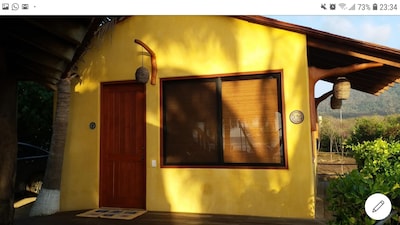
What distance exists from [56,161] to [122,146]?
1.12 metres

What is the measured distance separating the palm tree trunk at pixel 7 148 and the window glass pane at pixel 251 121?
305 cm

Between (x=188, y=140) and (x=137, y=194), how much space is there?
133 centimetres

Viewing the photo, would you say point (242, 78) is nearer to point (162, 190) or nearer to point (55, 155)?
point (162, 190)

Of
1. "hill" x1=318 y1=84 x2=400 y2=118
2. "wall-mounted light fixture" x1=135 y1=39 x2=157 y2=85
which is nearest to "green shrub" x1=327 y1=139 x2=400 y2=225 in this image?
"wall-mounted light fixture" x1=135 y1=39 x2=157 y2=85

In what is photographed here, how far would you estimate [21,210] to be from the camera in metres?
5.93

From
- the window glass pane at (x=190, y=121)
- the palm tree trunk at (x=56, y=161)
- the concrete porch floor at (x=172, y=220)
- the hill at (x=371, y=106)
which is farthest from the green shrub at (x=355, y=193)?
the hill at (x=371, y=106)

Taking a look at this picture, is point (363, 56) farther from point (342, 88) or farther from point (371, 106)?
point (371, 106)

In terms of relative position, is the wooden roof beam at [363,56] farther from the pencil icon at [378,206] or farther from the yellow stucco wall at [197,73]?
the pencil icon at [378,206]

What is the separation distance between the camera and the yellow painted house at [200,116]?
16.9 feet

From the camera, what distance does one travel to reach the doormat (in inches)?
208

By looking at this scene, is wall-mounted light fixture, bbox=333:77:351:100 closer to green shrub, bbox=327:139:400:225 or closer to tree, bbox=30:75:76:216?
green shrub, bbox=327:139:400:225

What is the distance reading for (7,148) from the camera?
386cm
